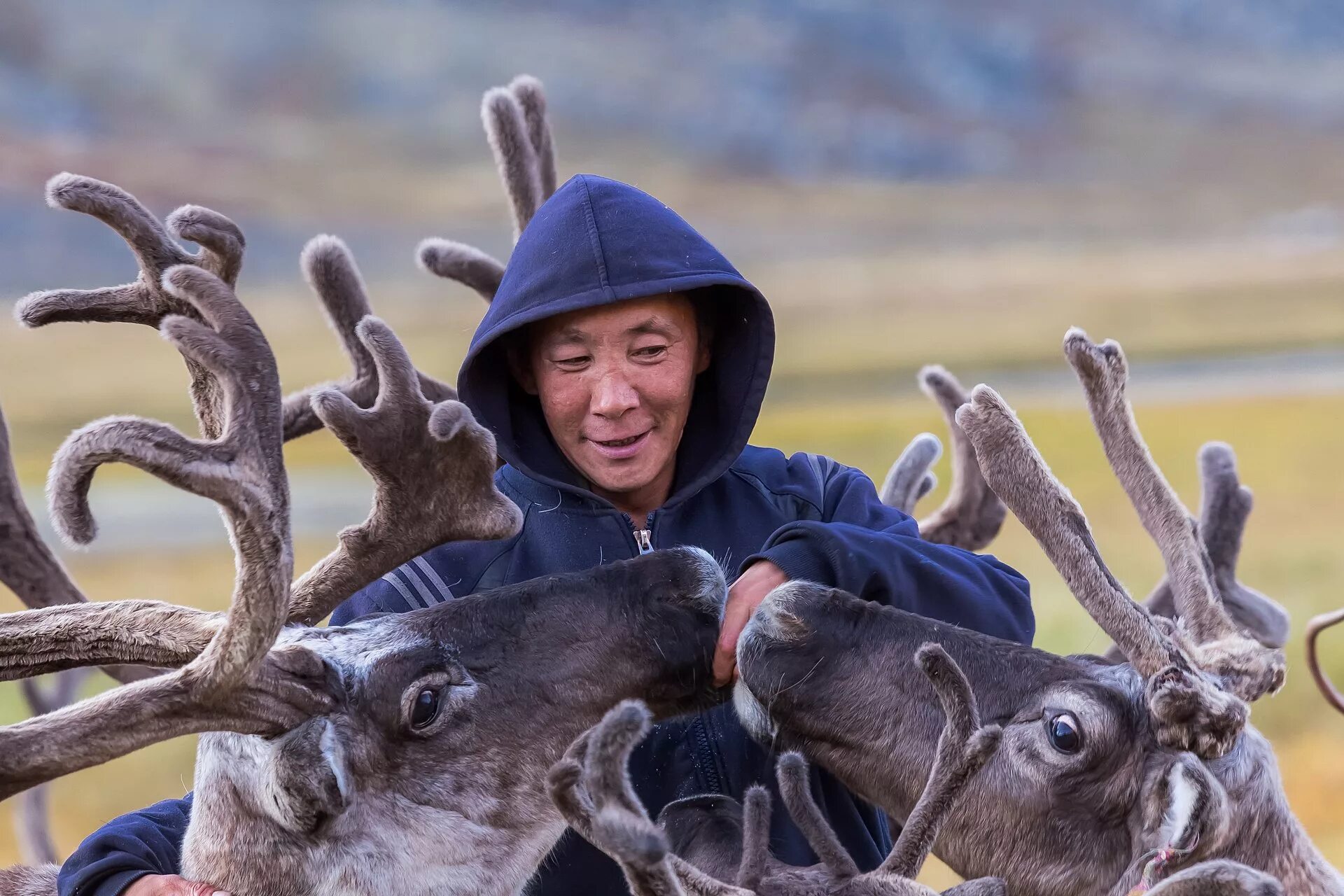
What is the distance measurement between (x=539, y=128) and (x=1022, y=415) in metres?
18.0

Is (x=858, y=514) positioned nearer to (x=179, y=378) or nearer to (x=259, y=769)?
(x=259, y=769)

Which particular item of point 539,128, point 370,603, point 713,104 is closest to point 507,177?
point 539,128

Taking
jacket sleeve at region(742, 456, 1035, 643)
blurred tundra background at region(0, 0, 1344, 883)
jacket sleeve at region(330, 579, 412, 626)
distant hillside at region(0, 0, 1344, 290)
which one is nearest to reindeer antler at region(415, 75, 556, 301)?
jacket sleeve at region(330, 579, 412, 626)

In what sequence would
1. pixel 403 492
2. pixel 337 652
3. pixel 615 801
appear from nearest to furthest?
1. pixel 615 801
2. pixel 337 652
3. pixel 403 492

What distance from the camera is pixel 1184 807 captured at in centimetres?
221

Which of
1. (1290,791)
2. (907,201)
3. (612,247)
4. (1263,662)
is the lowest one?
(1290,791)

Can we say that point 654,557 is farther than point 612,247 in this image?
No

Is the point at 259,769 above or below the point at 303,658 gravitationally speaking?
below

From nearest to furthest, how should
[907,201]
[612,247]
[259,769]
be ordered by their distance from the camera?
1. [259,769]
2. [612,247]
3. [907,201]

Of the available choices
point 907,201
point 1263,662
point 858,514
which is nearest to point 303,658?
point 858,514

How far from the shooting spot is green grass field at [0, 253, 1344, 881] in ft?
33.3

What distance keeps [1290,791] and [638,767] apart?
7.68m

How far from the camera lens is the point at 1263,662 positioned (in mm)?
2535

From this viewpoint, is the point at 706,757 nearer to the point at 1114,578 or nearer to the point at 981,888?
the point at 981,888
